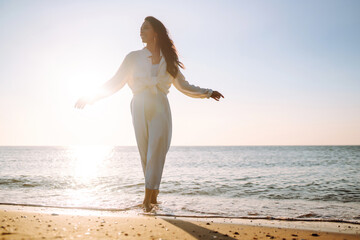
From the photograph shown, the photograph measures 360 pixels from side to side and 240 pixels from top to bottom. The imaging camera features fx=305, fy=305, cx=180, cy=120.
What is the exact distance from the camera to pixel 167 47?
4.65 m

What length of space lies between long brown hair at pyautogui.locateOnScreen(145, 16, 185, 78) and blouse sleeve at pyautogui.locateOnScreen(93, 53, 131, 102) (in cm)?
57

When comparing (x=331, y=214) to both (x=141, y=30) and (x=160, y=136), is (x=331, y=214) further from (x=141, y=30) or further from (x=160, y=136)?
(x=141, y=30)

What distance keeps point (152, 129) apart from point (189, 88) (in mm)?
897

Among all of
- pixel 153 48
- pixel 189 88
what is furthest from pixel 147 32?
pixel 189 88

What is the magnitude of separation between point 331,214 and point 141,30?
4947 millimetres

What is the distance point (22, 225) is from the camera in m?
3.40

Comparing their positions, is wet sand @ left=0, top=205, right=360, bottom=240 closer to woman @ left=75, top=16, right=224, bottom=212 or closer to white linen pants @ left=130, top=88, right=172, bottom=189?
Result: white linen pants @ left=130, top=88, right=172, bottom=189

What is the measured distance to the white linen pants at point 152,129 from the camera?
4.52 metres

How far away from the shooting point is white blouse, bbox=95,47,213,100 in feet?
14.9

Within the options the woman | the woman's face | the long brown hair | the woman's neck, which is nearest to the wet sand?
the woman

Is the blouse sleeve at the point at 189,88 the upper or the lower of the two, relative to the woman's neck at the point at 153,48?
lower

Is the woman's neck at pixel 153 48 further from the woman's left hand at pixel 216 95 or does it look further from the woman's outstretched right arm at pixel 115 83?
the woman's left hand at pixel 216 95

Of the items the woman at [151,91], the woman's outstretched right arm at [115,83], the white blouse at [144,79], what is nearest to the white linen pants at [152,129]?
the woman at [151,91]

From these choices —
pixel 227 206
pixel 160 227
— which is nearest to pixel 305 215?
pixel 227 206
